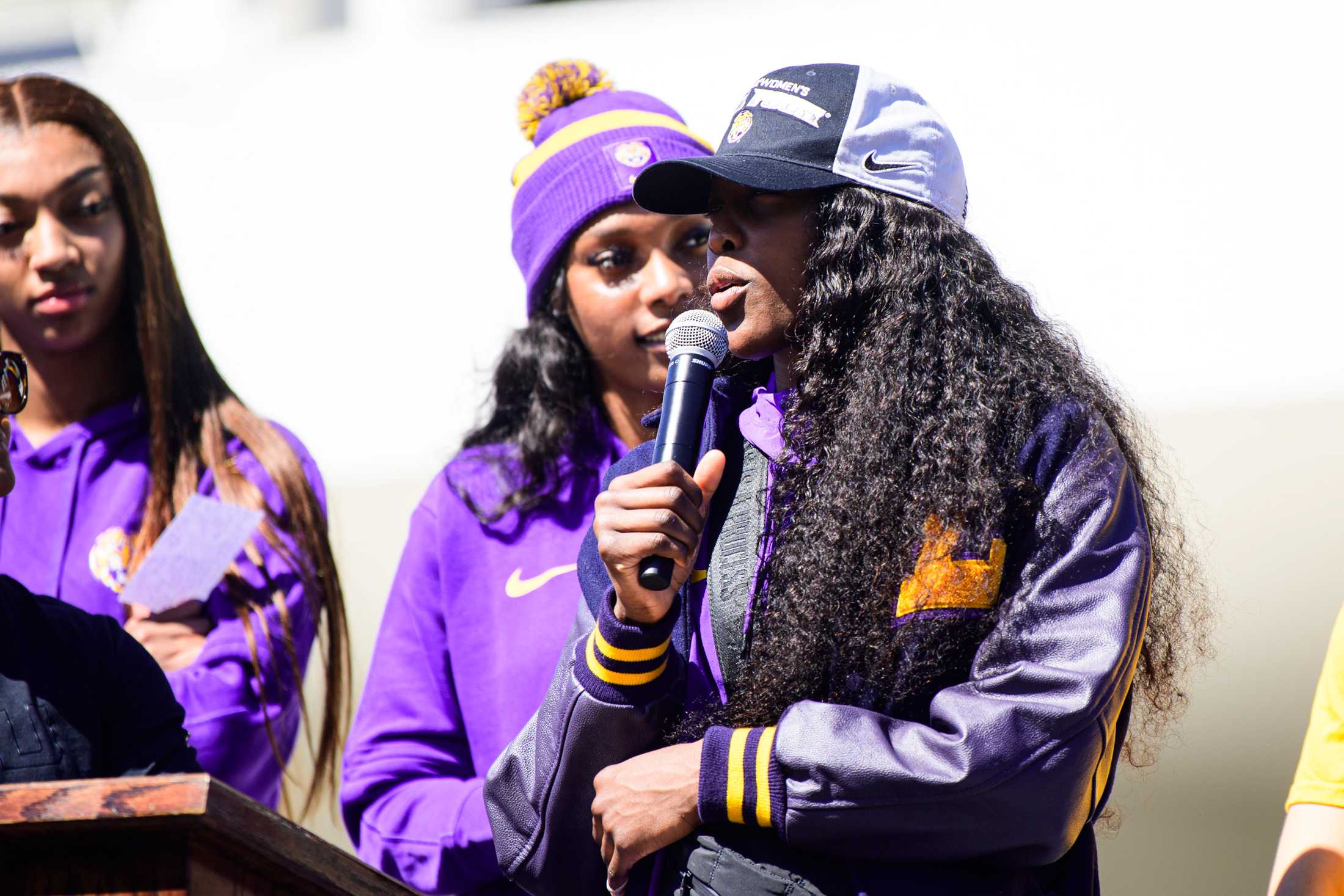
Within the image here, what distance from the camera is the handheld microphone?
5.40ft

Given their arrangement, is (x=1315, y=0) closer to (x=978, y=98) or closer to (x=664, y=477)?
(x=978, y=98)

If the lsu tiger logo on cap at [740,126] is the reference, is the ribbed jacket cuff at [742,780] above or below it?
below

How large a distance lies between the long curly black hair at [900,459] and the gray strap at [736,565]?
0.07 ft

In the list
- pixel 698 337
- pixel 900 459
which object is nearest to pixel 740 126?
pixel 698 337

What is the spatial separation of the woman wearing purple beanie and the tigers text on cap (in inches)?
30.2

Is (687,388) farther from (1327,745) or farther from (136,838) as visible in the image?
(1327,745)

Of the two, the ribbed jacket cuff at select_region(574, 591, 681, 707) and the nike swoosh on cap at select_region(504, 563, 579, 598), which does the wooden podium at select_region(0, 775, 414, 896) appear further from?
the nike swoosh on cap at select_region(504, 563, 579, 598)

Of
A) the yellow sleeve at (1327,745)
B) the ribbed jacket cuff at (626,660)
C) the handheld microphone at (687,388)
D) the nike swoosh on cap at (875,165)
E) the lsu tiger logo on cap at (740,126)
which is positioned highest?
the lsu tiger logo on cap at (740,126)

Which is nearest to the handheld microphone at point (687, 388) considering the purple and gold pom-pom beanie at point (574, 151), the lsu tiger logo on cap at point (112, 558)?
the purple and gold pom-pom beanie at point (574, 151)

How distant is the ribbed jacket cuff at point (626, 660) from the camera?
163 centimetres

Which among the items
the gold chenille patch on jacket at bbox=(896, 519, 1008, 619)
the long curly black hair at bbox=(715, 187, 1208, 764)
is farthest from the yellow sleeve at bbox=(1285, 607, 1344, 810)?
the gold chenille patch on jacket at bbox=(896, 519, 1008, 619)

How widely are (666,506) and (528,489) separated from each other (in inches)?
40.1

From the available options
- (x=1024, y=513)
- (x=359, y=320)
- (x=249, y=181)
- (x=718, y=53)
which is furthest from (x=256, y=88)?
(x=1024, y=513)

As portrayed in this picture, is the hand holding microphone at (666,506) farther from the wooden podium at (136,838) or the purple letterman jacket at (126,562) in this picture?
the purple letterman jacket at (126,562)
